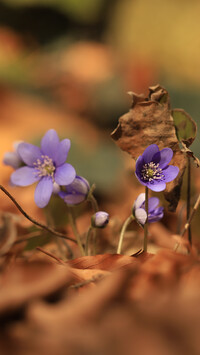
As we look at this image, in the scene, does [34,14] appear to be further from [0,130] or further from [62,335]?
[62,335]

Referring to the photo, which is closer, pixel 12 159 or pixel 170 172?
pixel 170 172

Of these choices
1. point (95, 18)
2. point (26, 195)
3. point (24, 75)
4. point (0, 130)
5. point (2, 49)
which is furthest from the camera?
point (95, 18)

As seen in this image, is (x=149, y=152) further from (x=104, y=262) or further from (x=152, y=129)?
(x=104, y=262)

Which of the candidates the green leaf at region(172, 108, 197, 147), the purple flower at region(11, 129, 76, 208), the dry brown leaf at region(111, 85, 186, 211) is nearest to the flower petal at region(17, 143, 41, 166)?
the purple flower at region(11, 129, 76, 208)

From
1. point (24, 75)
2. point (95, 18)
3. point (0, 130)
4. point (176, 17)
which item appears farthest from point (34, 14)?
point (0, 130)

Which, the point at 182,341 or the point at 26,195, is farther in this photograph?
the point at 26,195

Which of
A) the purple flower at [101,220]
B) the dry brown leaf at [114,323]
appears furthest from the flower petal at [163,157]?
the dry brown leaf at [114,323]

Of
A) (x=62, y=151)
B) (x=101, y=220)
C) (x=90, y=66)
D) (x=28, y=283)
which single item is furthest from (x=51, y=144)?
(x=90, y=66)
